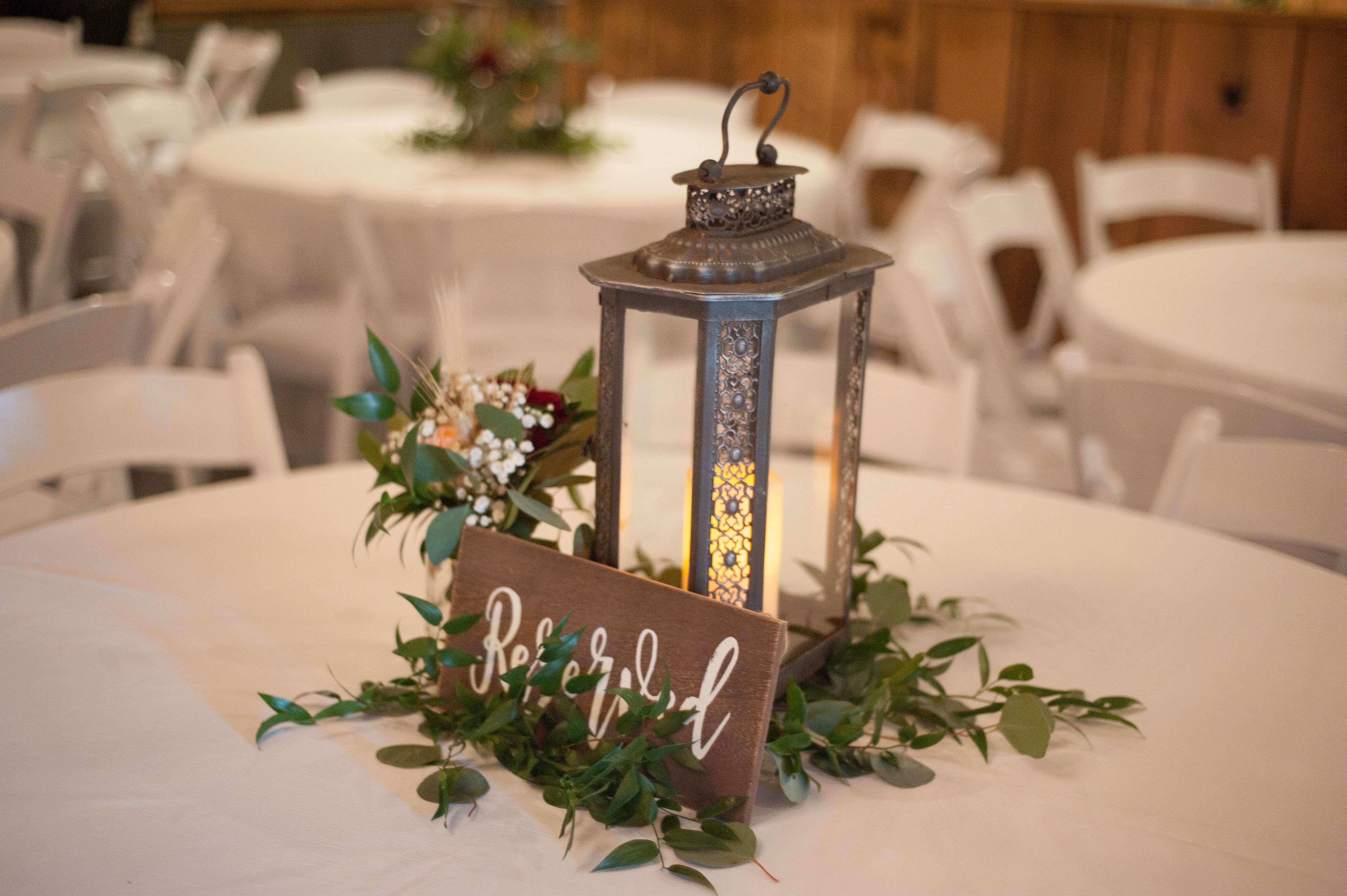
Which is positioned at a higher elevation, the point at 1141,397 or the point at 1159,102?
the point at 1159,102

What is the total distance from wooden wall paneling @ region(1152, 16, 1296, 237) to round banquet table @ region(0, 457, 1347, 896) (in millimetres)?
3119

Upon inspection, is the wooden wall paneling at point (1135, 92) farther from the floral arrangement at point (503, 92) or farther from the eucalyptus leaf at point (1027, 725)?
the eucalyptus leaf at point (1027, 725)

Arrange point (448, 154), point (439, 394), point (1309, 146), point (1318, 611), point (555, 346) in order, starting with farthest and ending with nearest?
point (1309, 146) → point (448, 154) → point (555, 346) → point (1318, 611) → point (439, 394)

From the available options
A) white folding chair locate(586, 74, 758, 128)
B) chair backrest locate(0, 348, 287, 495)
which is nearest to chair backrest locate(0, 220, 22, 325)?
chair backrest locate(0, 348, 287, 495)

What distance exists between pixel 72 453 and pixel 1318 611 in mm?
1392

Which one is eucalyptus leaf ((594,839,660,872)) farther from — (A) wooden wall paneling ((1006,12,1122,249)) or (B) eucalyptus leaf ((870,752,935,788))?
(A) wooden wall paneling ((1006,12,1122,249))

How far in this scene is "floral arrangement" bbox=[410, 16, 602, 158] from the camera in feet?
11.0

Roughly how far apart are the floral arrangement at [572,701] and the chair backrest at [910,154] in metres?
2.42

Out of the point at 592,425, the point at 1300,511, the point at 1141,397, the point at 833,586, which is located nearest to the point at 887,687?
the point at 833,586

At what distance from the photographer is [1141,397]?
1.77 metres

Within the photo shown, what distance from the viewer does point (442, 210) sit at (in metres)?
2.93

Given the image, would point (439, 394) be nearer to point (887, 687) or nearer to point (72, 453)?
point (887, 687)

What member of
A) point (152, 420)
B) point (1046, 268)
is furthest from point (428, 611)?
point (1046, 268)

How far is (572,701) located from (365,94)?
403cm
